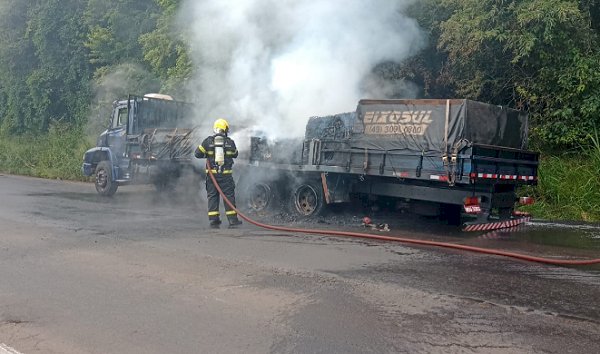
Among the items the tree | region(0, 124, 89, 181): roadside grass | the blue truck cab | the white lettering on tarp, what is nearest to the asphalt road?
the white lettering on tarp

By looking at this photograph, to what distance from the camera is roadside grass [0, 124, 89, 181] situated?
23.9m

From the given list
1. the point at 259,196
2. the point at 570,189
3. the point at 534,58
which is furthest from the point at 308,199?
the point at 534,58

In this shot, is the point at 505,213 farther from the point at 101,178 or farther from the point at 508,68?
the point at 101,178

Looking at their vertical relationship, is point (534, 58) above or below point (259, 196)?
above

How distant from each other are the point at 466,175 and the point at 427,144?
2.94 feet

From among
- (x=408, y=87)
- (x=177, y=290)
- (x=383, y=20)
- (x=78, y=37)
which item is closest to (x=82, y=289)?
(x=177, y=290)

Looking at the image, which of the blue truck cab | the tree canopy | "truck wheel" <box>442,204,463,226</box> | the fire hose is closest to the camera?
the fire hose

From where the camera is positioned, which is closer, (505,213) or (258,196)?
(505,213)

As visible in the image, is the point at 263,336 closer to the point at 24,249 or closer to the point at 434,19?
the point at 24,249

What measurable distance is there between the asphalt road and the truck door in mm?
6966

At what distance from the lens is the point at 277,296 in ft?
17.8

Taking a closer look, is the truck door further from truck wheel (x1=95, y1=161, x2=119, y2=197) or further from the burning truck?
the burning truck

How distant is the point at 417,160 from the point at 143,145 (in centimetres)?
787

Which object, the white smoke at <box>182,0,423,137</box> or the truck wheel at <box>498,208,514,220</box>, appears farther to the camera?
the white smoke at <box>182,0,423,137</box>
